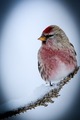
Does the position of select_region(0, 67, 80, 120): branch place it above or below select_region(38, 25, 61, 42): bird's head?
below

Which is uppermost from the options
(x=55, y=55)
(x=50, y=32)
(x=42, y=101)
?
(x=50, y=32)

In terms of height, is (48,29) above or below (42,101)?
above

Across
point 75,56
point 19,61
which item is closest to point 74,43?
point 75,56

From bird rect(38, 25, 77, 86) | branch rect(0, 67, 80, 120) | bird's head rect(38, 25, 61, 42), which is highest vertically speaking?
bird's head rect(38, 25, 61, 42)

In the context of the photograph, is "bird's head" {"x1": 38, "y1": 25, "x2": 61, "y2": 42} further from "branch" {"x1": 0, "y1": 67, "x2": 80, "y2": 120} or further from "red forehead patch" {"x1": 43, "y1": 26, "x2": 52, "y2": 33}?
"branch" {"x1": 0, "y1": 67, "x2": 80, "y2": 120}

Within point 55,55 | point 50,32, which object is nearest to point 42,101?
point 55,55

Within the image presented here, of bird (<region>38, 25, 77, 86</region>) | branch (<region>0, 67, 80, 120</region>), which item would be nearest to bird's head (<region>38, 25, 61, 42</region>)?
bird (<region>38, 25, 77, 86</region>)

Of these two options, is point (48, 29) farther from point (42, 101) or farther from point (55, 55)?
point (42, 101)
